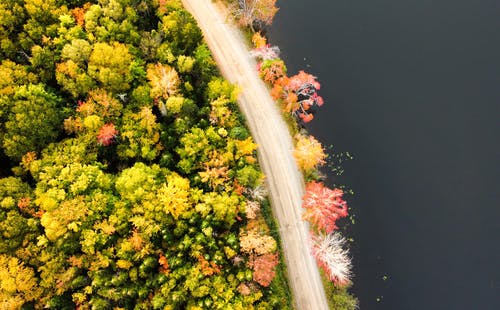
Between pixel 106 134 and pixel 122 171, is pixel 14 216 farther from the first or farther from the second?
pixel 106 134

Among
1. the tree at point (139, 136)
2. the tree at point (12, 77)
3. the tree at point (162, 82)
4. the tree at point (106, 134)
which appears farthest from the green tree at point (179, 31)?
the tree at point (12, 77)

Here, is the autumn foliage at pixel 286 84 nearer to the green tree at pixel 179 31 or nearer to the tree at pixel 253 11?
the tree at pixel 253 11

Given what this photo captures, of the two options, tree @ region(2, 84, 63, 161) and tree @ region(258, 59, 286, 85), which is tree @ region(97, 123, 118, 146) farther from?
tree @ region(258, 59, 286, 85)

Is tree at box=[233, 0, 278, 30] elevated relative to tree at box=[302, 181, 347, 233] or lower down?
elevated

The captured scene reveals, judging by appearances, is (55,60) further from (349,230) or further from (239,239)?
(349,230)

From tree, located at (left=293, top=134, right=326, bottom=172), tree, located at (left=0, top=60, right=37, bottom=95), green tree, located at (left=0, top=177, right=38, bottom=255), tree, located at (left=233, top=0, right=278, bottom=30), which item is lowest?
green tree, located at (left=0, top=177, right=38, bottom=255)

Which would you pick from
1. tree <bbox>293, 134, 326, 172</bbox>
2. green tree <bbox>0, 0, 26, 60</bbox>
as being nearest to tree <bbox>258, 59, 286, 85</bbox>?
tree <bbox>293, 134, 326, 172</bbox>

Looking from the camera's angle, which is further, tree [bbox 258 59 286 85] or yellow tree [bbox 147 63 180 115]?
tree [bbox 258 59 286 85]

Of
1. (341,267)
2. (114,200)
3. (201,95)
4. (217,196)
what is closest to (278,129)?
(201,95)
